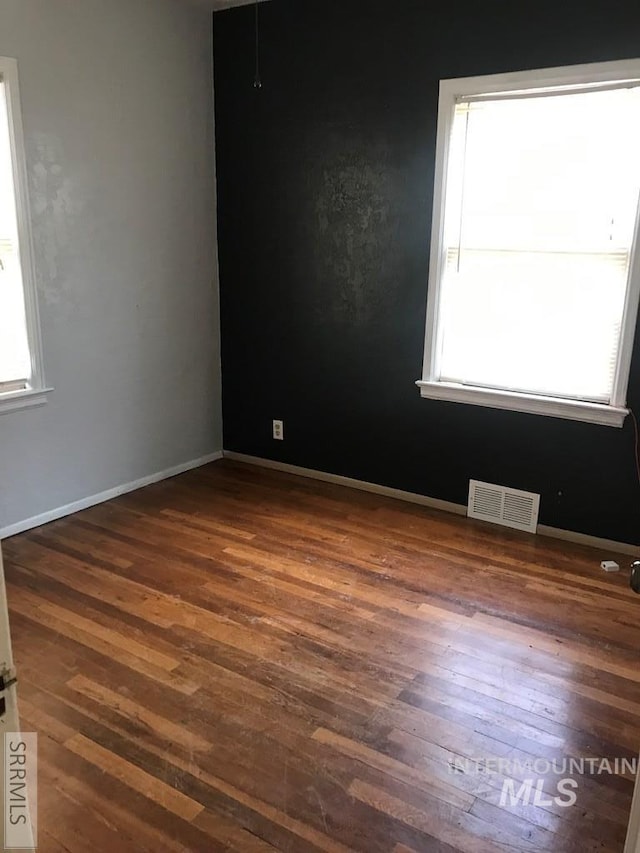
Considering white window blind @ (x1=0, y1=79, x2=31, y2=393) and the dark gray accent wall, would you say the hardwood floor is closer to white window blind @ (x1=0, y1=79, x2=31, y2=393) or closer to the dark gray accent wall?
the dark gray accent wall

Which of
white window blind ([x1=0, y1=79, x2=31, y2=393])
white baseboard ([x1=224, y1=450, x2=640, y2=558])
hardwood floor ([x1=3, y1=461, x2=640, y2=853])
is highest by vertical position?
white window blind ([x1=0, y1=79, x2=31, y2=393])

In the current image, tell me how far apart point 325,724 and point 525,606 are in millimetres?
1123

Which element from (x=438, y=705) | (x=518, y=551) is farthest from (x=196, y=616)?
(x=518, y=551)

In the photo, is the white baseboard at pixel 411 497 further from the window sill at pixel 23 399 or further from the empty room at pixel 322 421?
the window sill at pixel 23 399

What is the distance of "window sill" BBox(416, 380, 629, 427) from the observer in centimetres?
328

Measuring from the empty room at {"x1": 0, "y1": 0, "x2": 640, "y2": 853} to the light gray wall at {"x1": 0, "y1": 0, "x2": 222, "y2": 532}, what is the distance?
2cm

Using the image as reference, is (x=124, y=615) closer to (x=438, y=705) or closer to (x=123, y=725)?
(x=123, y=725)

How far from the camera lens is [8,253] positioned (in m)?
3.26

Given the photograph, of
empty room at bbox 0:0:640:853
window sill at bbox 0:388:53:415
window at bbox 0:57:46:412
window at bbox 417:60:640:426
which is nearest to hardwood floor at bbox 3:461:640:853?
empty room at bbox 0:0:640:853

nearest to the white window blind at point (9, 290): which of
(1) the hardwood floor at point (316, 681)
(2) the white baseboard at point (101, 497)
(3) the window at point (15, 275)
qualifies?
(3) the window at point (15, 275)

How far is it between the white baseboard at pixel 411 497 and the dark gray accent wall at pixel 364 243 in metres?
0.04

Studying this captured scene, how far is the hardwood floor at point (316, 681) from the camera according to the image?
6.04ft

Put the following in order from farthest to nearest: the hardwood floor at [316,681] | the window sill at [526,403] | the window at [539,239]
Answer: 1. the window sill at [526,403]
2. the window at [539,239]
3. the hardwood floor at [316,681]

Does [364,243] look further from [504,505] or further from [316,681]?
[316,681]
